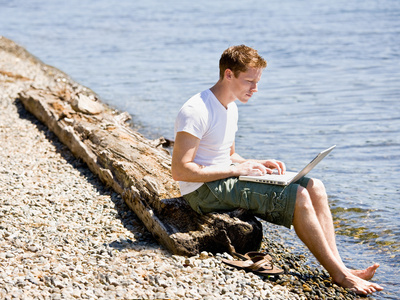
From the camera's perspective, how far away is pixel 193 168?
4977 mm

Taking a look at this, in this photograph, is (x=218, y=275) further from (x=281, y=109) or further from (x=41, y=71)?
(x=41, y=71)

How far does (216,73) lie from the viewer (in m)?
17.1

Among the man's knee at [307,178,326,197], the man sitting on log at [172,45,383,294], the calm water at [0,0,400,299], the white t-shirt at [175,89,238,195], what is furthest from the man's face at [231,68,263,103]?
the calm water at [0,0,400,299]

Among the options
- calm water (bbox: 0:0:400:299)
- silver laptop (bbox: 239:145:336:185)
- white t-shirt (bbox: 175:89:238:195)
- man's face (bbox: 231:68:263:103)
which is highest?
man's face (bbox: 231:68:263:103)

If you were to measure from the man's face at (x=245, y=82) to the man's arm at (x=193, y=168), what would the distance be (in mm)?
589

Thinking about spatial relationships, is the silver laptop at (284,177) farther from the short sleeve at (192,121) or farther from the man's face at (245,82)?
the man's face at (245,82)

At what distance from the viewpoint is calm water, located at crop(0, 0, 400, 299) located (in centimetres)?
792

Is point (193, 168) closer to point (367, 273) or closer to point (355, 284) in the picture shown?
point (355, 284)

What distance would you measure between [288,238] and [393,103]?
7.58 metres

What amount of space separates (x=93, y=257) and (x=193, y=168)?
120 cm

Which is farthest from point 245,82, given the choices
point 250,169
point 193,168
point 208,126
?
point 193,168

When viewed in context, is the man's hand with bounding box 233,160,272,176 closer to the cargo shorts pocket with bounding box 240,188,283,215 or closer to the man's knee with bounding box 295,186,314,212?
the cargo shorts pocket with bounding box 240,188,283,215

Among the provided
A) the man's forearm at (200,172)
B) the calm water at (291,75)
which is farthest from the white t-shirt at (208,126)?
the calm water at (291,75)

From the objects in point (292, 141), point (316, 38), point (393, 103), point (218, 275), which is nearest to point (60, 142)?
point (292, 141)
